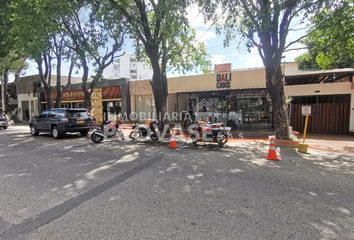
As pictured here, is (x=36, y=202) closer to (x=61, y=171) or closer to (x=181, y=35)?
(x=61, y=171)

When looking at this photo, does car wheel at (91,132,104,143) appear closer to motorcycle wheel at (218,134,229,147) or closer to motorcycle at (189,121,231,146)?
motorcycle at (189,121,231,146)

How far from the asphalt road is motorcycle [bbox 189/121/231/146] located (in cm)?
224

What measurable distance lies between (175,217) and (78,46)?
11.8 m

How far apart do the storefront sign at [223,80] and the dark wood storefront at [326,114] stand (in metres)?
4.45

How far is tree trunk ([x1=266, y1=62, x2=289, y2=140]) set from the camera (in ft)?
27.9

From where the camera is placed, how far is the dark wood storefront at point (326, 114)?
11.8 meters

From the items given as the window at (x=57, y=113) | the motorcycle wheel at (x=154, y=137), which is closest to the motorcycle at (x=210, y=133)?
the motorcycle wheel at (x=154, y=137)

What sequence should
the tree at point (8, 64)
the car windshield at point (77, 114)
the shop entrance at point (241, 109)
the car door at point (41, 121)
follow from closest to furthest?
the car windshield at point (77, 114), the car door at point (41, 121), the shop entrance at point (241, 109), the tree at point (8, 64)

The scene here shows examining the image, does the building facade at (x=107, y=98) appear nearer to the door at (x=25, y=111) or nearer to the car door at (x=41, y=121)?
the car door at (x=41, y=121)

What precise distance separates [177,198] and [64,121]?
952 centimetres

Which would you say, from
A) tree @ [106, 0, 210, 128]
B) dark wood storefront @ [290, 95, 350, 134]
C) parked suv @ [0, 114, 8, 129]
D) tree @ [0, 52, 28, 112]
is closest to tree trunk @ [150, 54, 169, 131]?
tree @ [106, 0, 210, 128]

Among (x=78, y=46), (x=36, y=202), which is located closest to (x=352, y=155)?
(x=36, y=202)

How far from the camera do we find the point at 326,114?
39.9 ft

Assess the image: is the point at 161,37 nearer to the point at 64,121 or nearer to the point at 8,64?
the point at 64,121
